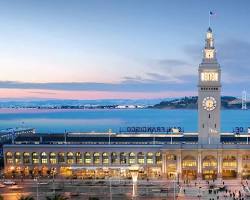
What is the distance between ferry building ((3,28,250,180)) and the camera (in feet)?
326

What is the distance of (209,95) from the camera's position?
101 metres

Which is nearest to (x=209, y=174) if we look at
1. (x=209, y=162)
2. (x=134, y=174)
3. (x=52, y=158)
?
(x=209, y=162)

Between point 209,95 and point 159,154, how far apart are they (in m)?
16.2

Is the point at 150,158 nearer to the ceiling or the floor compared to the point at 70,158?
nearer to the ceiling

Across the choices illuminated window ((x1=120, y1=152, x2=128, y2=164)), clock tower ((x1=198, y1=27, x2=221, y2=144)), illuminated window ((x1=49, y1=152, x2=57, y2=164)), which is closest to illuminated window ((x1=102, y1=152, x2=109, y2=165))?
illuminated window ((x1=120, y1=152, x2=128, y2=164))

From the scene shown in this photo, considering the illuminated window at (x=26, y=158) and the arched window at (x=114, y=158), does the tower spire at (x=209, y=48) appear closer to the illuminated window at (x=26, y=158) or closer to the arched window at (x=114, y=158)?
the arched window at (x=114, y=158)

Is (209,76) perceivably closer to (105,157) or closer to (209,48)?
(209,48)

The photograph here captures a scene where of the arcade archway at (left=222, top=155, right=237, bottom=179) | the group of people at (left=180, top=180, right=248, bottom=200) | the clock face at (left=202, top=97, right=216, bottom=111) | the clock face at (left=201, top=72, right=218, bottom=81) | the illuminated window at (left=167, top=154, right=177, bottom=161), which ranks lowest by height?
the group of people at (left=180, top=180, right=248, bottom=200)

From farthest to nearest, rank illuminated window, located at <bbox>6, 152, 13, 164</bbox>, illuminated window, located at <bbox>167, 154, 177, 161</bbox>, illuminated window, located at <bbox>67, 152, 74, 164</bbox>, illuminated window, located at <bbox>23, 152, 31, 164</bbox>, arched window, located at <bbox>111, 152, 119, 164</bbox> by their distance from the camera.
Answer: illuminated window, located at <bbox>6, 152, 13, 164</bbox> < illuminated window, located at <bbox>23, 152, 31, 164</bbox> < illuminated window, located at <bbox>67, 152, 74, 164</bbox> < arched window, located at <bbox>111, 152, 119, 164</bbox> < illuminated window, located at <bbox>167, 154, 177, 161</bbox>

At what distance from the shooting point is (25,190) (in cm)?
8825

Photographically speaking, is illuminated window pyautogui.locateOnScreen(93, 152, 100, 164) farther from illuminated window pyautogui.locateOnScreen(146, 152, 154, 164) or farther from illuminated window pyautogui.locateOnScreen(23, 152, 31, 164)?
illuminated window pyautogui.locateOnScreen(23, 152, 31, 164)

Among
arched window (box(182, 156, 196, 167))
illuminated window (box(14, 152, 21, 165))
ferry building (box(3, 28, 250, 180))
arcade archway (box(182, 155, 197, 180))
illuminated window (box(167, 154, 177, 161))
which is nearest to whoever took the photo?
ferry building (box(3, 28, 250, 180))

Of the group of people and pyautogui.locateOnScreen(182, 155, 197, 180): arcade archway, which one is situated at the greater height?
pyautogui.locateOnScreen(182, 155, 197, 180): arcade archway

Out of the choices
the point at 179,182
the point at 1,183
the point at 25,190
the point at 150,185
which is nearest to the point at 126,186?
the point at 150,185
